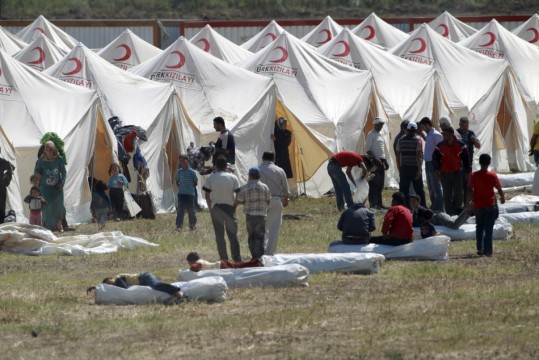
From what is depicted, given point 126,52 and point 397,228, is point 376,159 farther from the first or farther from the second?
point 126,52

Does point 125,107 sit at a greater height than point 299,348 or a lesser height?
greater

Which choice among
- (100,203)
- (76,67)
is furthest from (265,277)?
(76,67)

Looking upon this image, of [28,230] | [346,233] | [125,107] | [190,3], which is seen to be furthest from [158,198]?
[190,3]

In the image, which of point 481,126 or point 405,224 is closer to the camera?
point 405,224

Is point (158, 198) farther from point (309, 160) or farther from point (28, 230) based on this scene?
point (28, 230)

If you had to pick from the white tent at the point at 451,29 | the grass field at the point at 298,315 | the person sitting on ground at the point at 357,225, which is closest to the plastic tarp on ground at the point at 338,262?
the grass field at the point at 298,315

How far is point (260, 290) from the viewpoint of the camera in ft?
46.2

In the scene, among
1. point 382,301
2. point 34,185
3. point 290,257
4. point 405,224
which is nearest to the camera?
point 382,301

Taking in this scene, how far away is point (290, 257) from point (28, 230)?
13.9 feet

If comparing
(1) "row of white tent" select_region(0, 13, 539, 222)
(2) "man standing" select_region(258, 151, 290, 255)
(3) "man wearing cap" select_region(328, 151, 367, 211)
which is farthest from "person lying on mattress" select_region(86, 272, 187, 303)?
(1) "row of white tent" select_region(0, 13, 539, 222)

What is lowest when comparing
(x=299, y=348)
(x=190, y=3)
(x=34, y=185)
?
(x=299, y=348)

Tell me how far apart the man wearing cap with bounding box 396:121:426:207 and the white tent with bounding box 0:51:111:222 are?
16.3 feet

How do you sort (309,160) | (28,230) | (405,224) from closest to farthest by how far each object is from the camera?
(405,224) → (28,230) → (309,160)

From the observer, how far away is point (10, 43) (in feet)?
110
